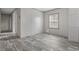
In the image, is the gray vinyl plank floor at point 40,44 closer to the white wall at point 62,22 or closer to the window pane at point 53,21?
the white wall at point 62,22

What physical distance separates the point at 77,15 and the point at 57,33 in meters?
0.89

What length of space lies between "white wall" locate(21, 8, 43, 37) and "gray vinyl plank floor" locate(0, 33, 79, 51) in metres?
0.15

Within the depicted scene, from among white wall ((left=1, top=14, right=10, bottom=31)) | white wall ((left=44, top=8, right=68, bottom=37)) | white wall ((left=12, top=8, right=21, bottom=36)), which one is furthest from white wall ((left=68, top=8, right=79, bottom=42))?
white wall ((left=1, top=14, right=10, bottom=31))

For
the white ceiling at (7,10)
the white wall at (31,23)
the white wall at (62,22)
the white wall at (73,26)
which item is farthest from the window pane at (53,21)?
the white ceiling at (7,10)

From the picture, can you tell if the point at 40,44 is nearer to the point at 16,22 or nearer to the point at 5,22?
the point at 16,22

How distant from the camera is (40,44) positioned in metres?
2.32

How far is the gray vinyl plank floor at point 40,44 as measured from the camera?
2.22 meters

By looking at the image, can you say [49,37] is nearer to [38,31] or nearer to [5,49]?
[38,31]

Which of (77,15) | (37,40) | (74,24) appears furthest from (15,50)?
(77,15)

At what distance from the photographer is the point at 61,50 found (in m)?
2.21

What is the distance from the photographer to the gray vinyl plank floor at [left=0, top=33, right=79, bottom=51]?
7.27 ft

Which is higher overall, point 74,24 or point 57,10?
point 57,10

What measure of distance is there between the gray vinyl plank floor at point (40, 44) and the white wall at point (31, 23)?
0.15m

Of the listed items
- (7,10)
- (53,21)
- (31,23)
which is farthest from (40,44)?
(7,10)
